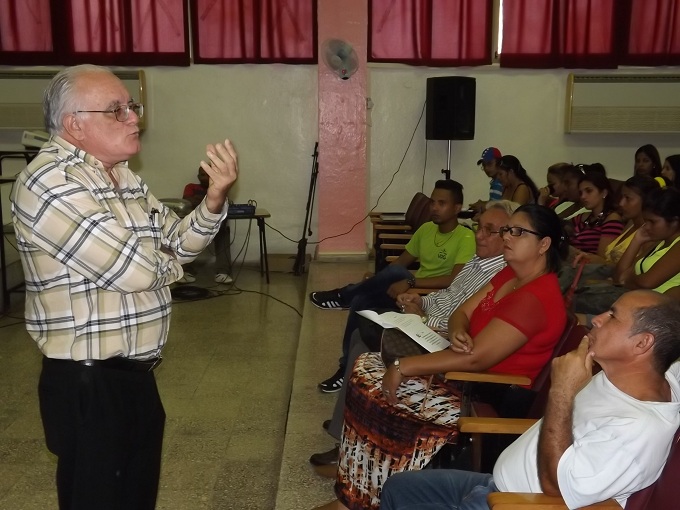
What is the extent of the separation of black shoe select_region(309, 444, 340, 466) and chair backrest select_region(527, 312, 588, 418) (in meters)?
0.76

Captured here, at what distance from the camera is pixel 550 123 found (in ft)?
22.0

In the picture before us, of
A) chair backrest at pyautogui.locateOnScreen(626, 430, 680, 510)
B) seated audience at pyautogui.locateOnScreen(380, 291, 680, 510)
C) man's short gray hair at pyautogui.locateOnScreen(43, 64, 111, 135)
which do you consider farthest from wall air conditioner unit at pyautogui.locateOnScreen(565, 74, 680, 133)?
man's short gray hair at pyautogui.locateOnScreen(43, 64, 111, 135)

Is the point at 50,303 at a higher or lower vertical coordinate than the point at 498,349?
higher

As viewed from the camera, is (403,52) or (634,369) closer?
(634,369)

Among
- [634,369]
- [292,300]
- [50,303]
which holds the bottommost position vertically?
[292,300]

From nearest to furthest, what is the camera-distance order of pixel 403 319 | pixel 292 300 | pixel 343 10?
pixel 403 319 < pixel 292 300 < pixel 343 10

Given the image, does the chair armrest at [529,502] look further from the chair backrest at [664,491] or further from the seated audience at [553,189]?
the seated audience at [553,189]

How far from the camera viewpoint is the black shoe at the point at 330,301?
4.60 m

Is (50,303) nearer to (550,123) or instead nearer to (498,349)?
(498,349)

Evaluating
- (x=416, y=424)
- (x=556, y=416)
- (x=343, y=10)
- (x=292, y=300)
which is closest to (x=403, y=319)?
(x=416, y=424)

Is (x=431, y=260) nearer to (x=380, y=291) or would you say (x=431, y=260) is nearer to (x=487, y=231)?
(x=380, y=291)

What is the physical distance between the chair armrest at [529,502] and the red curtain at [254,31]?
18.3ft

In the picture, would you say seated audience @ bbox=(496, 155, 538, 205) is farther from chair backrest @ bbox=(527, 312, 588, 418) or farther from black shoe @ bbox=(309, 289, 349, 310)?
chair backrest @ bbox=(527, 312, 588, 418)

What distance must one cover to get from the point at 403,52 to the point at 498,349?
4843mm
